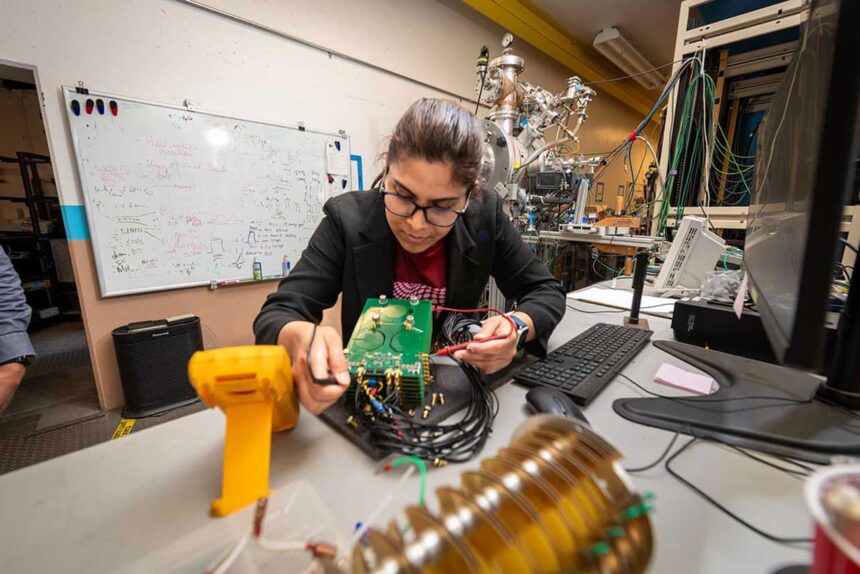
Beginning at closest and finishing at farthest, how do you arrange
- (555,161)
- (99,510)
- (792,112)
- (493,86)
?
(99,510)
(792,112)
(493,86)
(555,161)

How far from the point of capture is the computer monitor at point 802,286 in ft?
0.94

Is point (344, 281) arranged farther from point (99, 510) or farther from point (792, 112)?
point (792, 112)

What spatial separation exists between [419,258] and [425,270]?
0.13 ft

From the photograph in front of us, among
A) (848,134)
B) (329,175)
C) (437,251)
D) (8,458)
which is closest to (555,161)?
(329,175)

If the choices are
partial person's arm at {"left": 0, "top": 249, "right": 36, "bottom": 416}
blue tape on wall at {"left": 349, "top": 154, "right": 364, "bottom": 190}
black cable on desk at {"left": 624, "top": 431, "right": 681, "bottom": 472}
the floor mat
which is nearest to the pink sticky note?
black cable on desk at {"left": 624, "top": 431, "right": 681, "bottom": 472}

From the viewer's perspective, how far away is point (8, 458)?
151 cm

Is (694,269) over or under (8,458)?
over

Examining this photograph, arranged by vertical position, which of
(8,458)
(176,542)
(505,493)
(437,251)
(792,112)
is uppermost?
(792,112)

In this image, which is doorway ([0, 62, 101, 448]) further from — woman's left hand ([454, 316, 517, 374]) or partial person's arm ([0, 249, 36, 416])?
woman's left hand ([454, 316, 517, 374])

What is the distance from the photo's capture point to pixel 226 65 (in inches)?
79.4

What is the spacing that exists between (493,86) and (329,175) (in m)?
1.26

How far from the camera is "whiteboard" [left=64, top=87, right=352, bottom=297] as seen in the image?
68.3 inches

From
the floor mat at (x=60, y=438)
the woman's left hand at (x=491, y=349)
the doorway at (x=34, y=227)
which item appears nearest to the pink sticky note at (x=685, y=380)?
the woman's left hand at (x=491, y=349)

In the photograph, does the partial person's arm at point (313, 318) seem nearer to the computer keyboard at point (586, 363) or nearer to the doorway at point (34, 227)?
the computer keyboard at point (586, 363)
